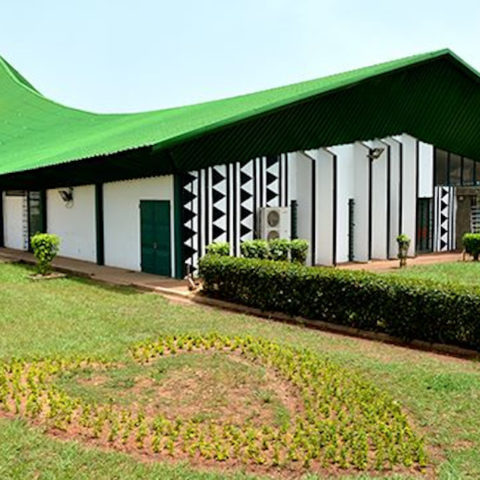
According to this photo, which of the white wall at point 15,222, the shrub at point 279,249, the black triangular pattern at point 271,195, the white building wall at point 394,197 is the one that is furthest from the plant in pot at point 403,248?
the white wall at point 15,222

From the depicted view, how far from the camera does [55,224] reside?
23.6 meters

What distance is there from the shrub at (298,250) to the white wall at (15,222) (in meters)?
13.3

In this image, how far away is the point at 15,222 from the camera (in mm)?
27141

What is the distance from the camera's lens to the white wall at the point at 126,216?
1736 centimetres

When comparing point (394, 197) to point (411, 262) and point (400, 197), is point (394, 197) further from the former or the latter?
point (411, 262)

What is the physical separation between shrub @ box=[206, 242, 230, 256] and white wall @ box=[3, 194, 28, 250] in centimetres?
1296

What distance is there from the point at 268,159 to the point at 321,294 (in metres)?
7.50

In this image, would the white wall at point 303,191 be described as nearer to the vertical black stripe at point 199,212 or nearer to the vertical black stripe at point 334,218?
the vertical black stripe at point 334,218

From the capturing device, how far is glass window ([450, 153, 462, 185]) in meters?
24.3

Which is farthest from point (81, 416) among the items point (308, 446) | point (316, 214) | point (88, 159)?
point (316, 214)

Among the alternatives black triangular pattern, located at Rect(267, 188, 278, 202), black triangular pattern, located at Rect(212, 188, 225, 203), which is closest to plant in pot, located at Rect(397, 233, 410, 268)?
black triangular pattern, located at Rect(267, 188, 278, 202)

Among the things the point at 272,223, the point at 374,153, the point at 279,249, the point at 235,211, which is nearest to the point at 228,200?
the point at 235,211

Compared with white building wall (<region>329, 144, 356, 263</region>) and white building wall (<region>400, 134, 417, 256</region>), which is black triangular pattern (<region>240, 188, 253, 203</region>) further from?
white building wall (<region>400, 134, 417, 256</region>)

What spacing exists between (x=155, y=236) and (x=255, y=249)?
115 inches
